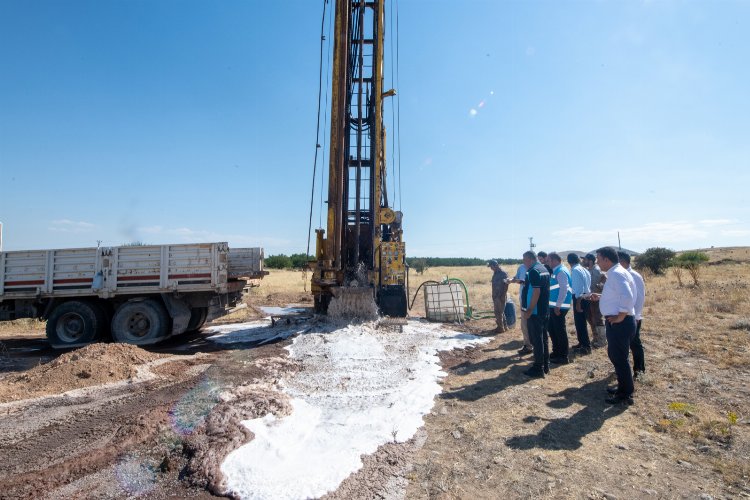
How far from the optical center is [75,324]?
9.15 meters

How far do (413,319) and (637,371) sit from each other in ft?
22.0

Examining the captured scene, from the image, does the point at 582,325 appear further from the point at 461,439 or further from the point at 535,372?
the point at 461,439

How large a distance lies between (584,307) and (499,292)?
2335 millimetres

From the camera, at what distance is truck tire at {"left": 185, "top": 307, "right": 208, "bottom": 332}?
1011 centimetres

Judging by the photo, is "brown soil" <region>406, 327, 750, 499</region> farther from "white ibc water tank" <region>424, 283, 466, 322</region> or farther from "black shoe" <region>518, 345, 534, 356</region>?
"white ibc water tank" <region>424, 283, 466, 322</region>

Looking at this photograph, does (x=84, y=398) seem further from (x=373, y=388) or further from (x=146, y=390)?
(x=373, y=388)

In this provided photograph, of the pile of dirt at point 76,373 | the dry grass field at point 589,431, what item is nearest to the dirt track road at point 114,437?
the pile of dirt at point 76,373

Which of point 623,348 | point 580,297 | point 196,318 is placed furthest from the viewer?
point 196,318

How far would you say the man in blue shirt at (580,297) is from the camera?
729 centimetres

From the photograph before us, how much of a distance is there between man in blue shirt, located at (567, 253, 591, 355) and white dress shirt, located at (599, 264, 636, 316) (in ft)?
8.07

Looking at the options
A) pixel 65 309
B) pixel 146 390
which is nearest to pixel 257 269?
Answer: pixel 65 309

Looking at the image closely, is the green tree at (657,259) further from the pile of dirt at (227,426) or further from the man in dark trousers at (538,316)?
the pile of dirt at (227,426)

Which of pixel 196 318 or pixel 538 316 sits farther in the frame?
pixel 196 318

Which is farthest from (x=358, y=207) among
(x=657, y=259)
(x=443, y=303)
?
(x=657, y=259)
